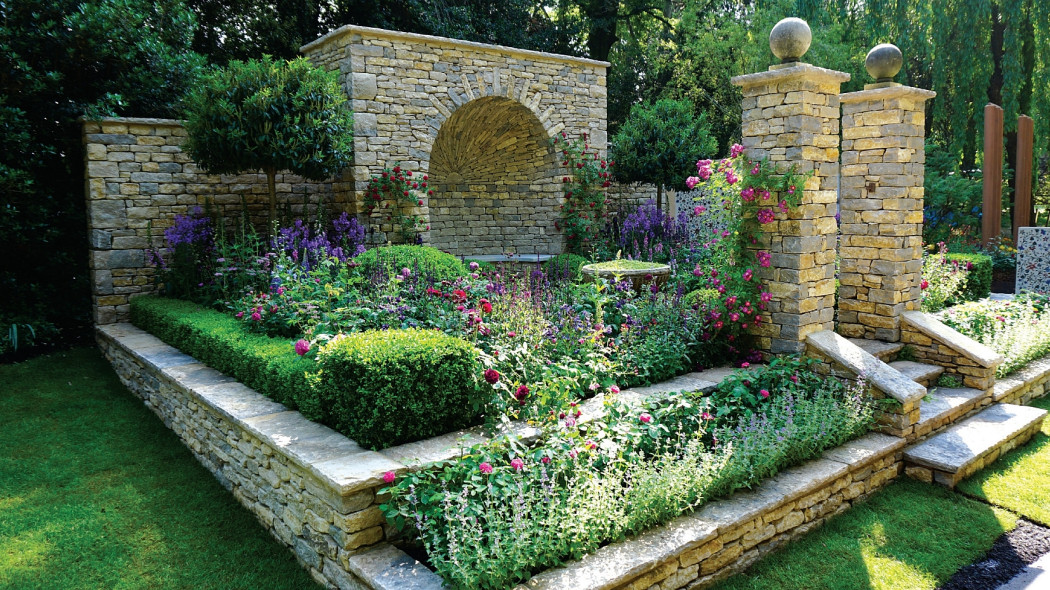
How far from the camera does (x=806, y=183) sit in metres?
4.77

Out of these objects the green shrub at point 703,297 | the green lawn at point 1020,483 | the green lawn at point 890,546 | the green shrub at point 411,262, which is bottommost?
the green lawn at point 890,546

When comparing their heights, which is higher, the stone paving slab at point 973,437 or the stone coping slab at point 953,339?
the stone coping slab at point 953,339

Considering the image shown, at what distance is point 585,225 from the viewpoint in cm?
1024

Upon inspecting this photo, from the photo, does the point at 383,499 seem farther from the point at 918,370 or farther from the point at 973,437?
the point at 918,370

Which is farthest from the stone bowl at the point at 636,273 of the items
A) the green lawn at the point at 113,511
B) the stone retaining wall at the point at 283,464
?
the green lawn at the point at 113,511

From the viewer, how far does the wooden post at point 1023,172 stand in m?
9.62

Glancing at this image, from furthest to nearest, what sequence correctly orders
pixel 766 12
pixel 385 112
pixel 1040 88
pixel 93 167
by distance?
pixel 766 12, pixel 1040 88, pixel 385 112, pixel 93 167

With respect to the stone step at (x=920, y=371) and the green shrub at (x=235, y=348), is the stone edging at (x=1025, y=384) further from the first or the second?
the green shrub at (x=235, y=348)

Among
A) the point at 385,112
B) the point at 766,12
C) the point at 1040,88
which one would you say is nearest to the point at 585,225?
the point at 385,112

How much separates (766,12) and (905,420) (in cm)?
1184

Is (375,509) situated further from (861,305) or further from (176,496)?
(861,305)

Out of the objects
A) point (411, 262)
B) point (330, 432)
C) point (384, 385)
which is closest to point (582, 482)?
point (384, 385)

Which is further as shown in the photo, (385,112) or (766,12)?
(766,12)

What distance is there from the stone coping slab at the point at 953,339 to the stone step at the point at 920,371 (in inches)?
8.6
